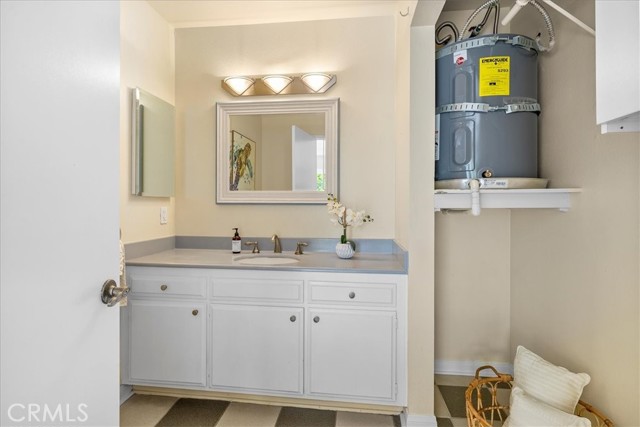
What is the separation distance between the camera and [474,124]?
64.2 inches

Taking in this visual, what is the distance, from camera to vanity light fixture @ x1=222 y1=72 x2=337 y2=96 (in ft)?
7.41

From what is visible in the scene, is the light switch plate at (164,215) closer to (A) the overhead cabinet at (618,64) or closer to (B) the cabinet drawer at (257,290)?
(B) the cabinet drawer at (257,290)

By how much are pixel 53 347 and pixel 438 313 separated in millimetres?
2092

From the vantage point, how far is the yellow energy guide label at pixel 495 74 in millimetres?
1594

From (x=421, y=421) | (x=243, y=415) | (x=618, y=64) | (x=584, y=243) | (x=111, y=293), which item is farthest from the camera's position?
(x=243, y=415)

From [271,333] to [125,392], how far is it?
3.31 ft

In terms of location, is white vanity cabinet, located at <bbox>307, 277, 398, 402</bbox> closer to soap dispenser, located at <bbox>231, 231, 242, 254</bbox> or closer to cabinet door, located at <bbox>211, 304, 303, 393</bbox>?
cabinet door, located at <bbox>211, 304, 303, 393</bbox>

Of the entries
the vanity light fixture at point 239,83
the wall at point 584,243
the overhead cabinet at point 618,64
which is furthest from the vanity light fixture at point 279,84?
the overhead cabinet at point 618,64

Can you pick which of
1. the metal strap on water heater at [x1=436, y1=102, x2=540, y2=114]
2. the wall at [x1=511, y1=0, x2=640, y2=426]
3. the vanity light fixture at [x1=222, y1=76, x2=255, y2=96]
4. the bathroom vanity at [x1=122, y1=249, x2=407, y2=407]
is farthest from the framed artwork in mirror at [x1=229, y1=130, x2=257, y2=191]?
the wall at [x1=511, y1=0, x2=640, y2=426]

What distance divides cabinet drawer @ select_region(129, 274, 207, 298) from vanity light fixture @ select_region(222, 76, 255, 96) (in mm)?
1346

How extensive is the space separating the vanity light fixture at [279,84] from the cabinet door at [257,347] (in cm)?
148

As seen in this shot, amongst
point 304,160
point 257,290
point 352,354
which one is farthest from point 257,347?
point 304,160

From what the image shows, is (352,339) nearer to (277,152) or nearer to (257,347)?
(257,347)

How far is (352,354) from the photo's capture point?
175 cm
